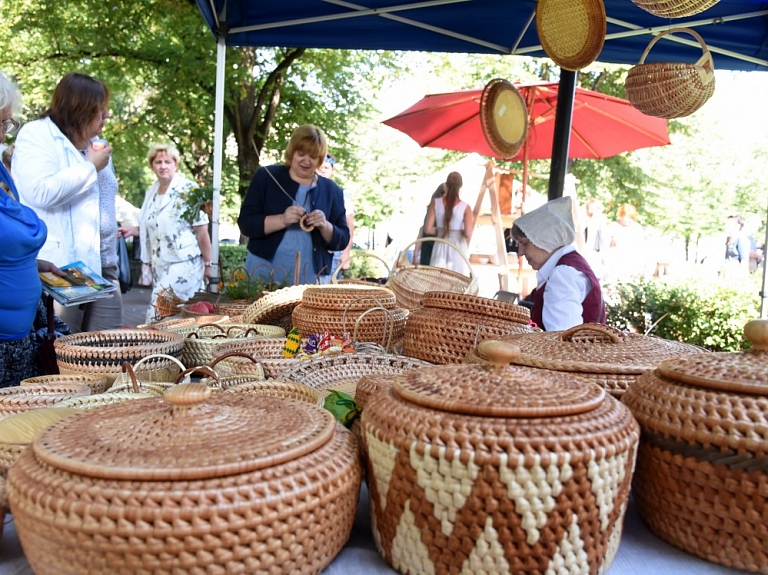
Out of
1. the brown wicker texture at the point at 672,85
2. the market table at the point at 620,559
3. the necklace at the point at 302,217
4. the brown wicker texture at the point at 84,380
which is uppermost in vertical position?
the brown wicker texture at the point at 672,85

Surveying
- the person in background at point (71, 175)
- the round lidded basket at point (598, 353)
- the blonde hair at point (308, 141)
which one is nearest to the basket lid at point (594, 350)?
the round lidded basket at point (598, 353)

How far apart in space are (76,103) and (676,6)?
105 inches

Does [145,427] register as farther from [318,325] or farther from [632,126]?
[632,126]

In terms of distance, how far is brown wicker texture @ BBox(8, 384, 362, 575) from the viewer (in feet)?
2.44

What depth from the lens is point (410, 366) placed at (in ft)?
5.42

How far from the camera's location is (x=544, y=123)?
24.3 feet

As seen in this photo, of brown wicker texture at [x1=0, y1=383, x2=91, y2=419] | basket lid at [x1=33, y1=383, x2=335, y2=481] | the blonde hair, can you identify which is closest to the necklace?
the blonde hair

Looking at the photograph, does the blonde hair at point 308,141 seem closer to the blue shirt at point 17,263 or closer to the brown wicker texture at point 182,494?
the blue shirt at point 17,263

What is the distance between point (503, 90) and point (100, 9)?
191 inches

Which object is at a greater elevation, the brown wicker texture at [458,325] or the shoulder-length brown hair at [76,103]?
the shoulder-length brown hair at [76,103]

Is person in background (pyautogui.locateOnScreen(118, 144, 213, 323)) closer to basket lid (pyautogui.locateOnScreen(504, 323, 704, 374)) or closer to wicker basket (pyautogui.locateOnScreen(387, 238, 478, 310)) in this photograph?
wicker basket (pyautogui.locateOnScreen(387, 238, 478, 310))

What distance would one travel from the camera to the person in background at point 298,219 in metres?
3.58

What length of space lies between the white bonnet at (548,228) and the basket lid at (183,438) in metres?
2.04

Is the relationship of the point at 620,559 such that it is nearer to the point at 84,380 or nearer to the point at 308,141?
the point at 84,380
